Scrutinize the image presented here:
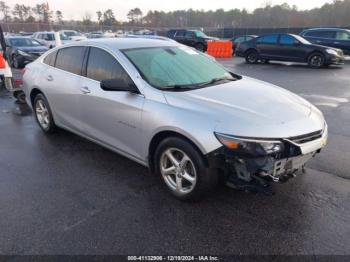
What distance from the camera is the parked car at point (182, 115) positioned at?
2895 millimetres

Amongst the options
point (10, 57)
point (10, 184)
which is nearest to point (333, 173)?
point (10, 184)

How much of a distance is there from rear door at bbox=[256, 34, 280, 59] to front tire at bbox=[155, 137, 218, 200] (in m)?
14.4

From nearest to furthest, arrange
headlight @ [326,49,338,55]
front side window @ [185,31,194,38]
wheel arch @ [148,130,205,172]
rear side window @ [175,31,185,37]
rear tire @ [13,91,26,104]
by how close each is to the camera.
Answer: wheel arch @ [148,130,205,172], rear tire @ [13,91,26,104], headlight @ [326,49,338,55], front side window @ [185,31,194,38], rear side window @ [175,31,185,37]

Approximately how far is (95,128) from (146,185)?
3.68 ft

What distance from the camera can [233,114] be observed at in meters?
3.02

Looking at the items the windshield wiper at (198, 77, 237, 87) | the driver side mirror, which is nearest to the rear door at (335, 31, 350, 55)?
the windshield wiper at (198, 77, 237, 87)

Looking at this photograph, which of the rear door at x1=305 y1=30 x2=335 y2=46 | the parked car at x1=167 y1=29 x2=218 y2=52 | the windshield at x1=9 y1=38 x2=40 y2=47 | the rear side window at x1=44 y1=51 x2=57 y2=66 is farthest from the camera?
the parked car at x1=167 y1=29 x2=218 y2=52

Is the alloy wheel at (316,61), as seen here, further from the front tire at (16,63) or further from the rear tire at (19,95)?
the front tire at (16,63)

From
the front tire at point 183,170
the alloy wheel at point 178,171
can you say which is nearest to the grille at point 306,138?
the front tire at point 183,170

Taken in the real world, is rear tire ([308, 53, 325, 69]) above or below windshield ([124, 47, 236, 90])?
below

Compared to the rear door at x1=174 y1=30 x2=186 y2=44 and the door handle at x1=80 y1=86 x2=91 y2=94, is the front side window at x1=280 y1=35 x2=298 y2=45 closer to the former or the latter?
the rear door at x1=174 y1=30 x2=186 y2=44

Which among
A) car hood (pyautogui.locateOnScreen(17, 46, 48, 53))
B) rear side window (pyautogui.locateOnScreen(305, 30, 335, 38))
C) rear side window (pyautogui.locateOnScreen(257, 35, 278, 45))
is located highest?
rear side window (pyautogui.locateOnScreen(305, 30, 335, 38))

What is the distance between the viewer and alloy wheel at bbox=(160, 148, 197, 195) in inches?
128

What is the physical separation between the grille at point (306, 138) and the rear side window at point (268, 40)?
14.3 m
